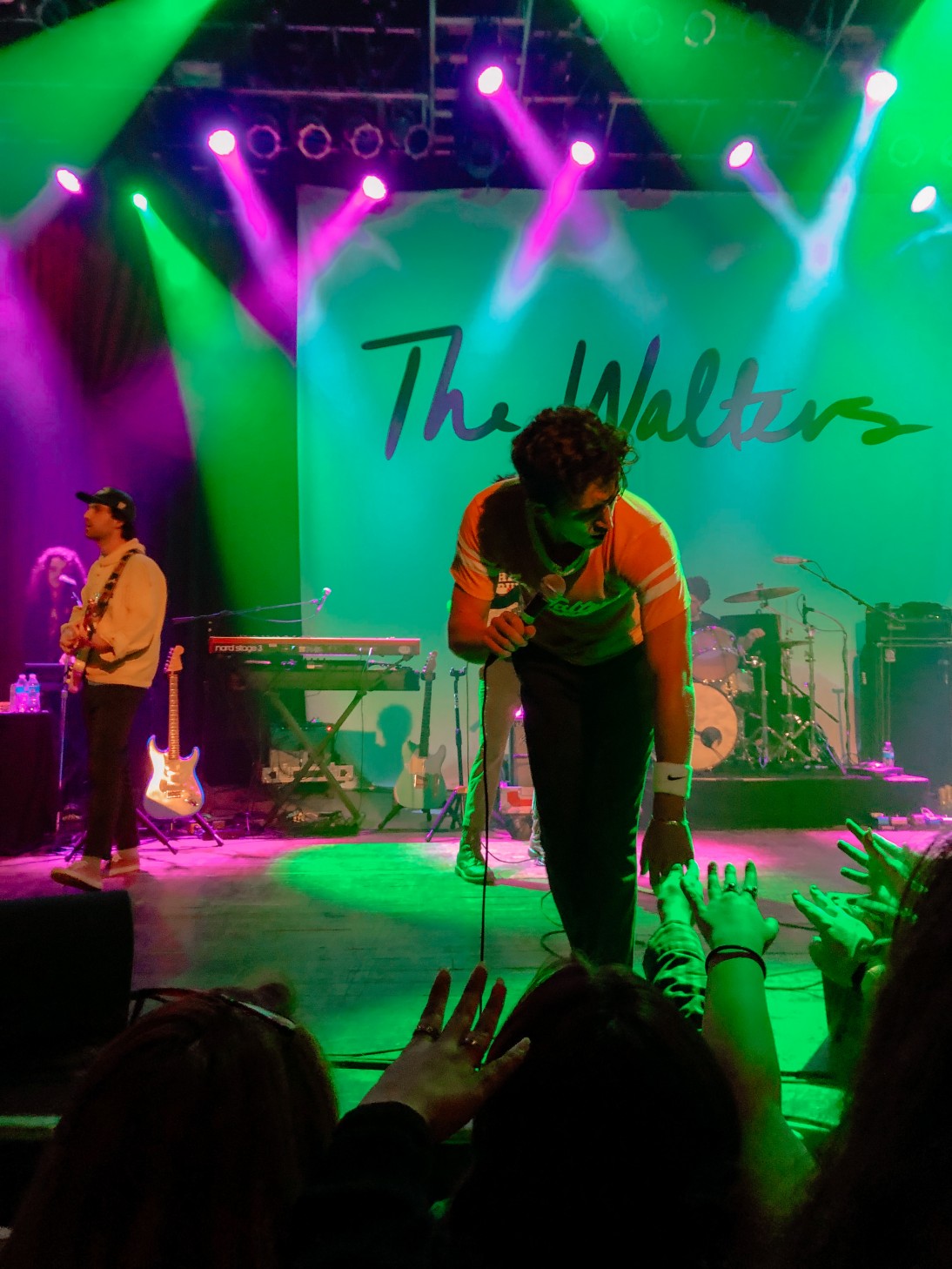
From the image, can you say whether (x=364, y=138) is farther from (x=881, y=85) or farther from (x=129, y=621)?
(x=129, y=621)

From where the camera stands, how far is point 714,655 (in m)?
6.62

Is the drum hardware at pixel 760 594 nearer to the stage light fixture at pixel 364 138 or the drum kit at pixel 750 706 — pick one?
the drum kit at pixel 750 706

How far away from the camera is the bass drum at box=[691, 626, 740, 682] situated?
6609 mm

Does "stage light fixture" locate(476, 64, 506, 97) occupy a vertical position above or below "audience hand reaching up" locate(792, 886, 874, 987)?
above

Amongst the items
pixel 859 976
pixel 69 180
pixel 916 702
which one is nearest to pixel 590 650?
pixel 859 976

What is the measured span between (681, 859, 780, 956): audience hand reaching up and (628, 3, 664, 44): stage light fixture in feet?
19.5

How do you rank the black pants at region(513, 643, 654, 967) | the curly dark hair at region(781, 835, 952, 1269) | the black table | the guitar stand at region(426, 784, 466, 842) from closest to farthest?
the curly dark hair at region(781, 835, 952, 1269)
the black pants at region(513, 643, 654, 967)
the black table
the guitar stand at region(426, 784, 466, 842)

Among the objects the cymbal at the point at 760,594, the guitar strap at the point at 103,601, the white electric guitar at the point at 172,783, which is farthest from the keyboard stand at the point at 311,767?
the cymbal at the point at 760,594

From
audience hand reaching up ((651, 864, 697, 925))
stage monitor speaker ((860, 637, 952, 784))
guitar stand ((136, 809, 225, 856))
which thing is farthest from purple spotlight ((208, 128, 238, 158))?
audience hand reaching up ((651, 864, 697, 925))

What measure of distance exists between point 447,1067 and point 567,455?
160cm

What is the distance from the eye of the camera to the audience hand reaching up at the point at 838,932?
1.42 meters

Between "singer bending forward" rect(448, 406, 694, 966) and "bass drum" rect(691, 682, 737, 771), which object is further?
"bass drum" rect(691, 682, 737, 771)

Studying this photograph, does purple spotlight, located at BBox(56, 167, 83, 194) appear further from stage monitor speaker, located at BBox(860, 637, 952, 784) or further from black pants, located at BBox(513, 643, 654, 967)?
stage monitor speaker, located at BBox(860, 637, 952, 784)

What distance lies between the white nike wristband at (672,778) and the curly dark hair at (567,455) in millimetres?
798
